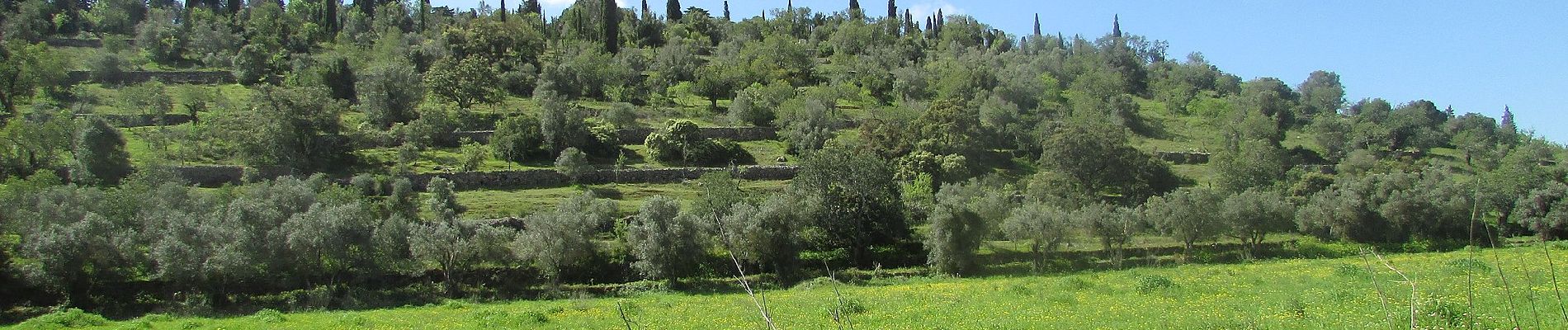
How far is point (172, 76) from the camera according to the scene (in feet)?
318

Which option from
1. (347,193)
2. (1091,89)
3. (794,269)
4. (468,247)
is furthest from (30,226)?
(1091,89)

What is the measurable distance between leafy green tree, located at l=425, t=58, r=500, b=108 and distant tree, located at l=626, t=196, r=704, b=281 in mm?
47225

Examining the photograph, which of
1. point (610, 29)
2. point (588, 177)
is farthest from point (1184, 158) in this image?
point (610, 29)

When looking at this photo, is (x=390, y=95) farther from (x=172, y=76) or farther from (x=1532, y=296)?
(x=1532, y=296)

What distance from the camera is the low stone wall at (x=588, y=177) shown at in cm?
6950

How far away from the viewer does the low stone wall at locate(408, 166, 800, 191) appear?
69.5 meters

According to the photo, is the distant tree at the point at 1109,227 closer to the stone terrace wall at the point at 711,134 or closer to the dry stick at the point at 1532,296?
the dry stick at the point at 1532,296

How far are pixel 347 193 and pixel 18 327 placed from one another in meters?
26.4

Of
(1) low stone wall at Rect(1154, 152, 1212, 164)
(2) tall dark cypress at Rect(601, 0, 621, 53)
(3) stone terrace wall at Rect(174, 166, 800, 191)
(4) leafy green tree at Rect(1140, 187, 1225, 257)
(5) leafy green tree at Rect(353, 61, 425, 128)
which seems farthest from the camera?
(2) tall dark cypress at Rect(601, 0, 621, 53)

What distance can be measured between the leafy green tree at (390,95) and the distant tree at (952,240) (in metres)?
54.1

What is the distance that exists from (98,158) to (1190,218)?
237 feet

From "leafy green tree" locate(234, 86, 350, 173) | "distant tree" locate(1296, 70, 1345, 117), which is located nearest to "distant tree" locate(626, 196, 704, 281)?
"leafy green tree" locate(234, 86, 350, 173)

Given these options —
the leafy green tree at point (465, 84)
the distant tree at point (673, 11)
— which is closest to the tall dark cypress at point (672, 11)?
the distant tree at point (673, 11)

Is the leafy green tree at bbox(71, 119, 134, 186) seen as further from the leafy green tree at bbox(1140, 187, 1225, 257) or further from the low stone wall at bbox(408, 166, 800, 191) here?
the leafy green tree at bbox(1140, 187, 1225, 257)
